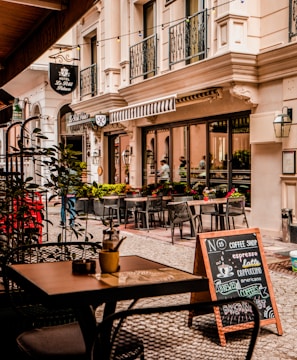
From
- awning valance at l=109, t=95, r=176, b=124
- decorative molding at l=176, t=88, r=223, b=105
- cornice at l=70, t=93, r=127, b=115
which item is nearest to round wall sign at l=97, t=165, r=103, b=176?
cornice at l=70, t=93, r=127, b=115

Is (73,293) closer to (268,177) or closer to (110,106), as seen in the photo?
(268,177)

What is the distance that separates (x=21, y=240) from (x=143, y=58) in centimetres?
1154

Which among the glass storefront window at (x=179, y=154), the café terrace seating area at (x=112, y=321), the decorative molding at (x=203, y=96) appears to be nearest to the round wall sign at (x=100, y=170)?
the glass storefront window at (x=179, y=154)

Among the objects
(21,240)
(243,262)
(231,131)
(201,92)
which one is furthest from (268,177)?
(21,240)

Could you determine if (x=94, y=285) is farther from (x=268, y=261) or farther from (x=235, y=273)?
(x=268, y=261)

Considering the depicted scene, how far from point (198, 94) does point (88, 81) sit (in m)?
7.85

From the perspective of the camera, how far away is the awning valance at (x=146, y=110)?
12727 mm

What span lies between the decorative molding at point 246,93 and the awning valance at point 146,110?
175 cm

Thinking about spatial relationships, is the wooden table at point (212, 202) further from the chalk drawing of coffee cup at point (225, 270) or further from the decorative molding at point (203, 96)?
the chalk drawing of coffee cup at point (225, 270)

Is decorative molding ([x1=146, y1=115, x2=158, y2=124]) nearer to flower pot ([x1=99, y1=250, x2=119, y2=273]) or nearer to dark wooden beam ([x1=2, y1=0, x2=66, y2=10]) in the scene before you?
dark wooden beam ([x1=2, y1=0, x2=66, y2=10])

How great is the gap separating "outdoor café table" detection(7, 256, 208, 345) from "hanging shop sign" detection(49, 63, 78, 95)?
14492 mm

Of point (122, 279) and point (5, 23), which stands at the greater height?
point (5, 23)

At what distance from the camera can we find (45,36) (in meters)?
5.63

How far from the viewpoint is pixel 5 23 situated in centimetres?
572
